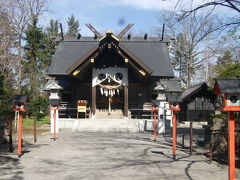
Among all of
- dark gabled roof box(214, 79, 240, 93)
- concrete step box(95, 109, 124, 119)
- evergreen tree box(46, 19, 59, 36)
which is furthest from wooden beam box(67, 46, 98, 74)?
evergreen tree box(46, 19, 59, 36)

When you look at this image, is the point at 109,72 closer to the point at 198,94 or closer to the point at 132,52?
the point at 132,52

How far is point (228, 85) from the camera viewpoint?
7.12m

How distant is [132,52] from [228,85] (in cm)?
2307

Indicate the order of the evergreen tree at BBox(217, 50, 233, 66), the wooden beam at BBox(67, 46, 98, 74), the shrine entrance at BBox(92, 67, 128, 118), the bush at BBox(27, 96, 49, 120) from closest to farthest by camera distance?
the wooden beam at BBox(67, 46, 98, 74) → the shrine entrance at BBox(92, 67, 128, 118) → the bush at BBox(27, 96, 49, 120) → the evergreen tree at BBox(217, 50, 233, 66)

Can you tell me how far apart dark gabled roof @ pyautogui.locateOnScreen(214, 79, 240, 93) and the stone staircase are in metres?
14.8

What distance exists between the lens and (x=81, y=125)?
22688mm

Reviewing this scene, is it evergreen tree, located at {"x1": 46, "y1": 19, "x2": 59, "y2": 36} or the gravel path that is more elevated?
evergreen tree, located at {"x1": 46, "y1": 19, "x2": 59, "y2": 36}

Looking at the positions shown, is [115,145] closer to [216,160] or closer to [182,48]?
[216,160]

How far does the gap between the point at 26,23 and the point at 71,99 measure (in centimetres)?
1401

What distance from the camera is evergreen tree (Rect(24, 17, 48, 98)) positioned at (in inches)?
1650

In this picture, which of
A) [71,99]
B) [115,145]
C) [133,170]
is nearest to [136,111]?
[71,99]

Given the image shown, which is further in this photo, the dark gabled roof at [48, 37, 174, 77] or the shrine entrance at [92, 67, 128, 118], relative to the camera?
the dark gabled roof at [48, 37, 174, 77]

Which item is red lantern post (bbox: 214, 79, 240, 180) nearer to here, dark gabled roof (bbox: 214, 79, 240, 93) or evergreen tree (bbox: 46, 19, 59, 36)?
dark gabled roof (bbox: 214, 79, 240, 93)

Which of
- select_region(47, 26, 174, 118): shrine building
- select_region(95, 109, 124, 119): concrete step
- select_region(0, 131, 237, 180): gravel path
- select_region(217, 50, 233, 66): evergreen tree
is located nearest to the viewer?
select_region(0, 131, 237, 180): gravel path
